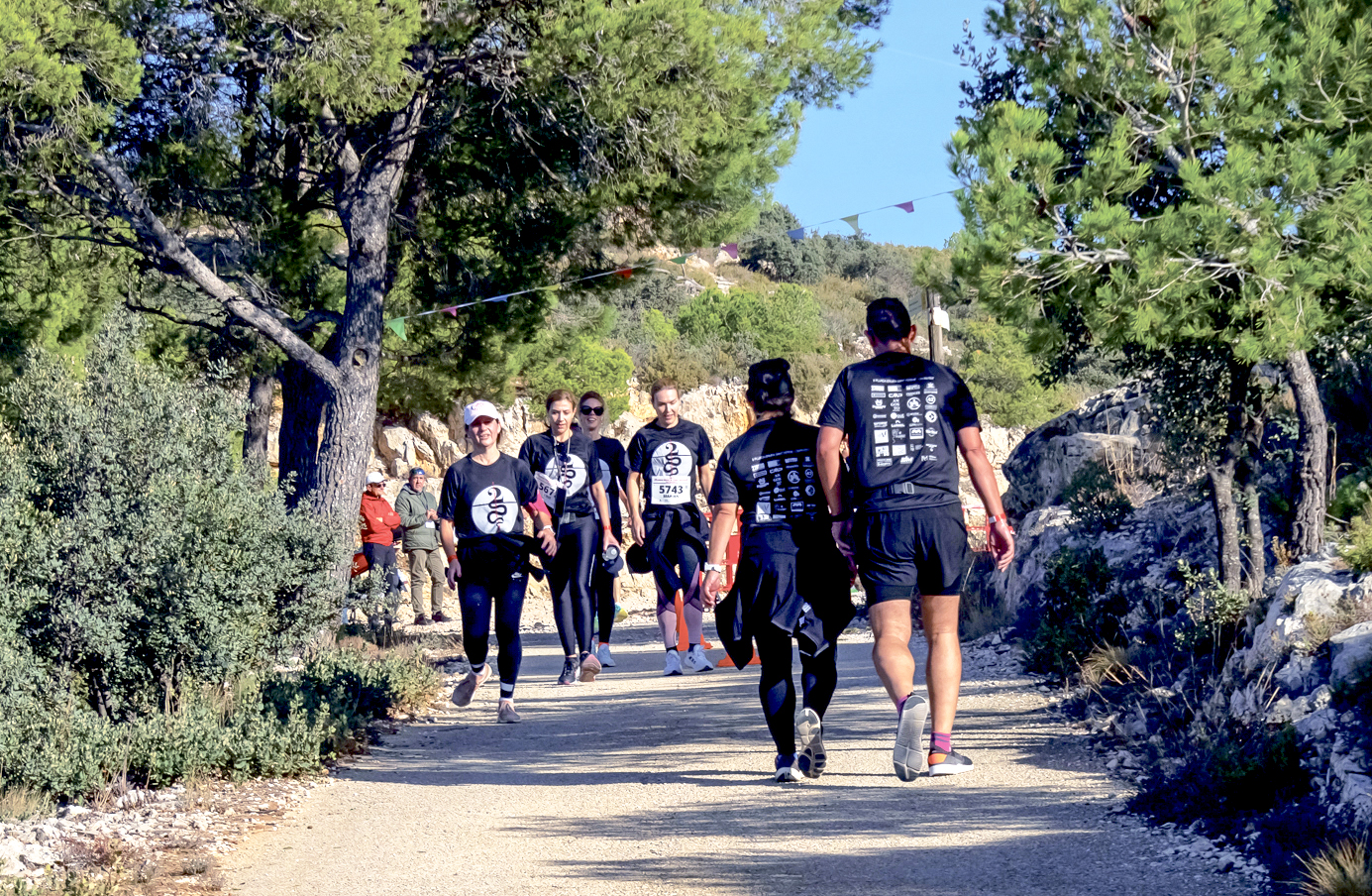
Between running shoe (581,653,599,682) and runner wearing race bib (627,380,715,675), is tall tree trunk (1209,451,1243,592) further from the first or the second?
running shoe (581,653,599,682)

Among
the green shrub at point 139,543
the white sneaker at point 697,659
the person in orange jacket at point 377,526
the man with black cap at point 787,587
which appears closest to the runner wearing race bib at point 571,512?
the white sneaker at point 697,659

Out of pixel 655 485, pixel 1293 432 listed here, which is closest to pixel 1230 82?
pixel 1293 432

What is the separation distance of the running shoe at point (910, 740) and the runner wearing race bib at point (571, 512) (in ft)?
13.7

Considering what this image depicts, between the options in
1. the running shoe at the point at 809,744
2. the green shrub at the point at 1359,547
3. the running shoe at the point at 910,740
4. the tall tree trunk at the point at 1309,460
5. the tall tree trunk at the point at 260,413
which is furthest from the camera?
the tall tree trunk at the point at 260,413

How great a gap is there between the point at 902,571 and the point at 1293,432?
463 cm

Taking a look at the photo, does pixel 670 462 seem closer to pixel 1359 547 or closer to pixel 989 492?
pixel 989 492

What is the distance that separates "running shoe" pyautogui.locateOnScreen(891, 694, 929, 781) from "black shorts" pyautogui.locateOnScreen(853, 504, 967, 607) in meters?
0.48

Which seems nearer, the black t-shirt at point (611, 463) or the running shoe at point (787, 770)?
the running shoe at point (787, 770)

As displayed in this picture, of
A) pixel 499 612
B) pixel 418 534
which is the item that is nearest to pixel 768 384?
pixel 499 612

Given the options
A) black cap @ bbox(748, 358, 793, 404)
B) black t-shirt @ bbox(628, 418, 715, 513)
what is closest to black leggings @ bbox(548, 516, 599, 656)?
black t-shirt @ bbox(628, 418, 715, 513)

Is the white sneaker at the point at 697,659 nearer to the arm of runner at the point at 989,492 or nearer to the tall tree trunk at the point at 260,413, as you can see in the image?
the arm of runner at the point at 989,492

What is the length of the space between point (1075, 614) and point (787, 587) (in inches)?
148

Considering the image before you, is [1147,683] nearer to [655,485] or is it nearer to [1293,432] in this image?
[1293,432]

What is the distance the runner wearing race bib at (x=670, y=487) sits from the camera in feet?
30.6
